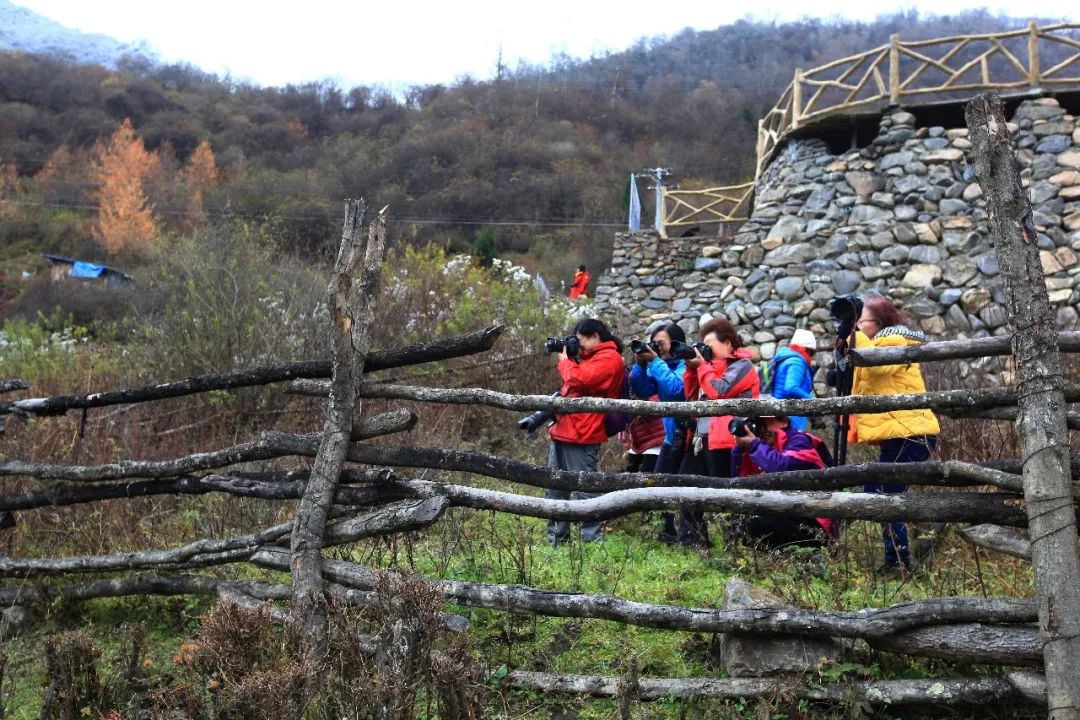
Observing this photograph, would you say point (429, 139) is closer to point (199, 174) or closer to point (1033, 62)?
point (199, 174)

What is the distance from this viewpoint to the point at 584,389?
624 cm

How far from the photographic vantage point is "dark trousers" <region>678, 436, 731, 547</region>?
18.9 ft

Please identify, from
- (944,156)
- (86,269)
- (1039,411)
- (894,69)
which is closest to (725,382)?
(1039,411)

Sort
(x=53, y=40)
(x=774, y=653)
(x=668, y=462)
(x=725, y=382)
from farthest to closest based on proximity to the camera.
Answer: (x=53, y=40), (x=668, y=462), (x=725, y=382), (x=774, y=653)

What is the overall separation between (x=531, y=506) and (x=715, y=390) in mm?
1962

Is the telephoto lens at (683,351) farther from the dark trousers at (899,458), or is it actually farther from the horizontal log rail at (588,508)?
the horizontal log rail at (588,508)

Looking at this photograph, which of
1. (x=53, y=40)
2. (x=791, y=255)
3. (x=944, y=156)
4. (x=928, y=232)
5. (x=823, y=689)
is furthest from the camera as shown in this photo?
(x=53, y=40)

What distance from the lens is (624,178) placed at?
36.9m

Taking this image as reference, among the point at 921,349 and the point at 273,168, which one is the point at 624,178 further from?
the point at 921,349

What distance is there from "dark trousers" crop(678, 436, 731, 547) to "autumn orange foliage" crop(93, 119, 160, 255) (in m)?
23.6

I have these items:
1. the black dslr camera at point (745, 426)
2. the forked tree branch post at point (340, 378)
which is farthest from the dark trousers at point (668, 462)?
the forked tree branch post at point (340, 378)

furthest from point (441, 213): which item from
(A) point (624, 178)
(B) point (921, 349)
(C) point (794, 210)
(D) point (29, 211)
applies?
(B) point (921, 349)

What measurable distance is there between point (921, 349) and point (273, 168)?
38.4m

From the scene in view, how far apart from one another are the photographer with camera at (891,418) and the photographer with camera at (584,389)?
5.19ft
